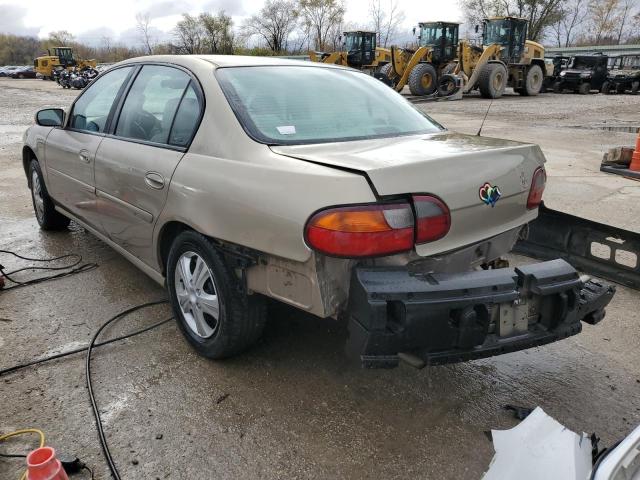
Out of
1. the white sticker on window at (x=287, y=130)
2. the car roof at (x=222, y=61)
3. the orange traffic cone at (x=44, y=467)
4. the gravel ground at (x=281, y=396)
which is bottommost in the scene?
the gravel ground at (x=281, y=396)

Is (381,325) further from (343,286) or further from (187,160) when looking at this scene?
(187,160)

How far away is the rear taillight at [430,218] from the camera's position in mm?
2064

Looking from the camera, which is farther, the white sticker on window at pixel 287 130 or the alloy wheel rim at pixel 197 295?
the alloy wheel rim at pixel 197 295

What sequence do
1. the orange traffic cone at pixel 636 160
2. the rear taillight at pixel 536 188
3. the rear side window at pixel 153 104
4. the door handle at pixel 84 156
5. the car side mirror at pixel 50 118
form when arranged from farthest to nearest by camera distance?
1. the orange traffic cone at pixel 636 160
2. the car side mirror at pixel 50 118
3. the door handle at pixel 84 156
4. the rear side window at pixel 153 104
5. the rear taillight at pixel 536 188

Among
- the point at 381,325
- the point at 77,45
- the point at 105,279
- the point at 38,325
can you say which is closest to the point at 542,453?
the point at 381,325

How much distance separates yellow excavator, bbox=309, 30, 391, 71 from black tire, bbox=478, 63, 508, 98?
5.52m

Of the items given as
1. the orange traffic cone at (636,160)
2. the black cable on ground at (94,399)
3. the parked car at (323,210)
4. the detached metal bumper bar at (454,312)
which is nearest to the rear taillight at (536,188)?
the parked car at (323,210)

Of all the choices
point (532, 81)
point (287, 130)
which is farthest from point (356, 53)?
point (287, 130)

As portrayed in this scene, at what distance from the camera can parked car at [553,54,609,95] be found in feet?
86.2

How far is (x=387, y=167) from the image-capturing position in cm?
204

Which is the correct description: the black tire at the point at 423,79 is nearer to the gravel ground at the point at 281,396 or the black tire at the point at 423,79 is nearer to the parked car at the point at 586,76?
the parked car at the point at 586,76

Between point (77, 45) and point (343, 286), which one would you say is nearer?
point (343, 286)

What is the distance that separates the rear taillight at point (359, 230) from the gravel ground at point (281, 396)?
0.87m

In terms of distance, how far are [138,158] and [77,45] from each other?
3848 inches
